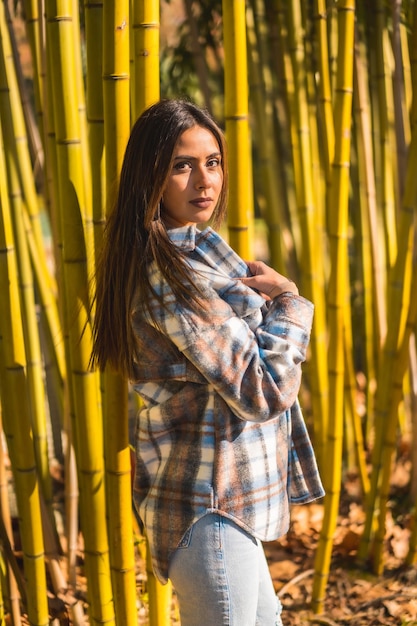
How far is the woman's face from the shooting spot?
1.07 metres

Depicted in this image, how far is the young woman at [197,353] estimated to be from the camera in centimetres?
102

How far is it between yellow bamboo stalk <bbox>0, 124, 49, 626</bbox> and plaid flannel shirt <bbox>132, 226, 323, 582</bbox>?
0.96 ft

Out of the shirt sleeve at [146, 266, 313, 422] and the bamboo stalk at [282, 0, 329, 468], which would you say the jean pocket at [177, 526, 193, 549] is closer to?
the shirt sleeve at [146, 266, 313, 422]

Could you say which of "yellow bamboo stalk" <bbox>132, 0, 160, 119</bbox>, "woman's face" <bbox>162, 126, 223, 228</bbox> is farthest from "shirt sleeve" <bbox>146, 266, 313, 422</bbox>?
"yellow bamboo stalk" <bbox>132, 0, 160, 119</bbox>

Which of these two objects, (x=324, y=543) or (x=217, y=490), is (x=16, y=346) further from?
(x=324, y=543)

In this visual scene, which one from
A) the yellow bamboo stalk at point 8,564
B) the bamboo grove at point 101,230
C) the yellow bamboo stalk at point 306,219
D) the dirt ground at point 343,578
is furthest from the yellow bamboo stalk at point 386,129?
the yellow bamboo stalk at point 8,564

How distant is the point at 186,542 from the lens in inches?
42.2

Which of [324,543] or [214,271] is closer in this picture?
[214,271]

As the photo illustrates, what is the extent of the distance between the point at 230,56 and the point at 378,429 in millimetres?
1007

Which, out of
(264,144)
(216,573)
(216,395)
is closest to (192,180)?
(216,395)

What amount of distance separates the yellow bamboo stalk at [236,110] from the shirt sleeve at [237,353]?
29 cm

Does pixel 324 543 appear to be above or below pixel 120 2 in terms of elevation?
below

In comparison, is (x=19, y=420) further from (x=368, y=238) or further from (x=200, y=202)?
(x=368, y=238)

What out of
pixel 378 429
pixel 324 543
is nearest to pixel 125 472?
pixel 324 543
